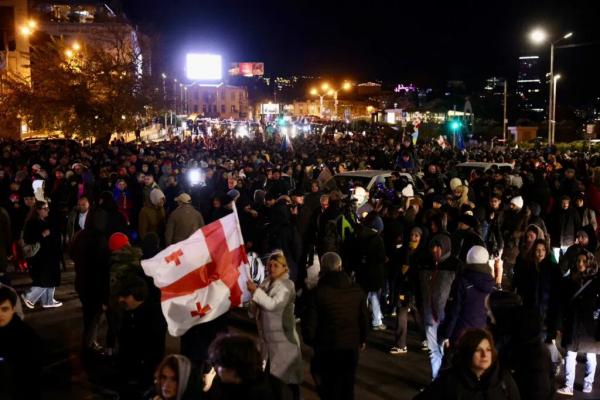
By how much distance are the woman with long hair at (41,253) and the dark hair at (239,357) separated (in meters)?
7.73

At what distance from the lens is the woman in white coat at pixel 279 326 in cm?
645

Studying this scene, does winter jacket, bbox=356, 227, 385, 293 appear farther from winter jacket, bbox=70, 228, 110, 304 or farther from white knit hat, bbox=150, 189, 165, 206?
white knit hat, bbox=150, 189, 165, 206

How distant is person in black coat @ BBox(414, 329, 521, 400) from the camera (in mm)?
4324

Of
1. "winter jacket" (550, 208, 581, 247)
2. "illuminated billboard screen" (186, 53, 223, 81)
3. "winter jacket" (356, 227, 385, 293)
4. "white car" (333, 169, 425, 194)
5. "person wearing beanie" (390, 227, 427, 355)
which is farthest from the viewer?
"illuminated billboard screen" (186, 53, 223, 81)

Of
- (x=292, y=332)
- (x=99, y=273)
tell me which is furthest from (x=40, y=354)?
(x=99, y=273)

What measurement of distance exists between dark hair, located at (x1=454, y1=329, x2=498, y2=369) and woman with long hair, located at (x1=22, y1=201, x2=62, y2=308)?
815 centimetres

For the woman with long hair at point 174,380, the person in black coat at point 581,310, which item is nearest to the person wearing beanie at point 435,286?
the person in black coat at point 581,310

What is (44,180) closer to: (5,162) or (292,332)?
(5,162)

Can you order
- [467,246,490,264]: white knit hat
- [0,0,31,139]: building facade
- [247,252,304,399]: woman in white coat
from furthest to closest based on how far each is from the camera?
[0,0,31,139]: building facade, [467,246,490,264]: white knit hat, [247,252,304,399]: woman in white coat

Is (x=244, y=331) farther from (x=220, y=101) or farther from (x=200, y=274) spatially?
(x=220, y=101)

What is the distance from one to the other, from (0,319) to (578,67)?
333ft

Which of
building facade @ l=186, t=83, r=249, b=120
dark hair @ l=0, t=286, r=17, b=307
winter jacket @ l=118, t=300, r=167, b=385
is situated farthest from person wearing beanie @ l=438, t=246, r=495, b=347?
building facade @ l=186, t=83, r=249, b=120

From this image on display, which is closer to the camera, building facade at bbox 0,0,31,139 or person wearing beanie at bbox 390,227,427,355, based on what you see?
person wearing beanie at bbox 390,227,427,355

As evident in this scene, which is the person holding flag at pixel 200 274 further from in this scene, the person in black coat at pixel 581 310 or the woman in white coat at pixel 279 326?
the person in black coat at pixel 581 310
